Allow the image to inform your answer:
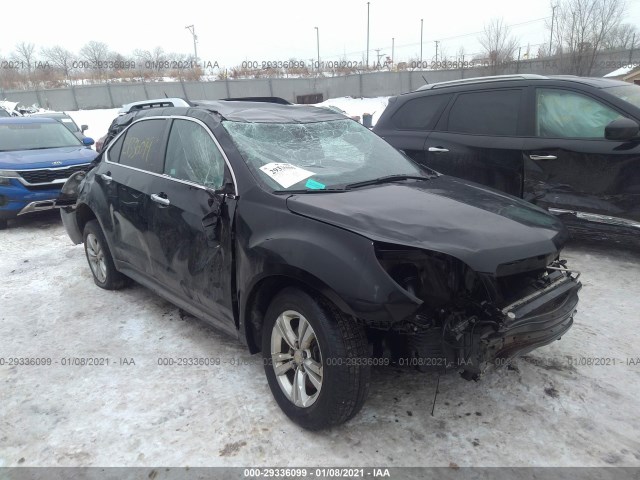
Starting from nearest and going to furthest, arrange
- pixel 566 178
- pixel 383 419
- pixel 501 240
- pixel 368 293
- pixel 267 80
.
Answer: pixel 368 293 → pixel 501 240 → pixel 383 419 → pixel 566 178 → pixel 267 80

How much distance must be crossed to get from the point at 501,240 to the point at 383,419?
3.88 ft

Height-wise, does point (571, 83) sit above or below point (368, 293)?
above

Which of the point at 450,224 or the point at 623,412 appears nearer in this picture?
the point at 450,224

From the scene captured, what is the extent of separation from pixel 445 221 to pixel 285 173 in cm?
104

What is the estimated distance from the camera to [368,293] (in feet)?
7.48

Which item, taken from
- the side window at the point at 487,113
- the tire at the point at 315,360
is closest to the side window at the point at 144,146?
the tire at the point at 315,360

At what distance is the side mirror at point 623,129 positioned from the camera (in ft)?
14.7

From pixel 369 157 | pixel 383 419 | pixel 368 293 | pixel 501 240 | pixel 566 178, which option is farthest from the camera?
pixel 566 178

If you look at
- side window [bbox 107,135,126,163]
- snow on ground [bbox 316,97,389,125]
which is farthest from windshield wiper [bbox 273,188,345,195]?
snow on ground [bbox 316,97,389,125]

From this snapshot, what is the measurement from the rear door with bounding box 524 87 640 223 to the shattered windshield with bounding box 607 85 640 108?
6.7 inches

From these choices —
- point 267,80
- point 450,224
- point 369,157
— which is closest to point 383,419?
point 450,224

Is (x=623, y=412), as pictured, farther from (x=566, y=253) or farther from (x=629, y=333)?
(x=566, y=253)

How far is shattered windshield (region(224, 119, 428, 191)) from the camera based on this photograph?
10.1ft

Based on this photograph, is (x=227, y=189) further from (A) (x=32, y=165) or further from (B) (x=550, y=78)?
(A) (x=32, y=165)
